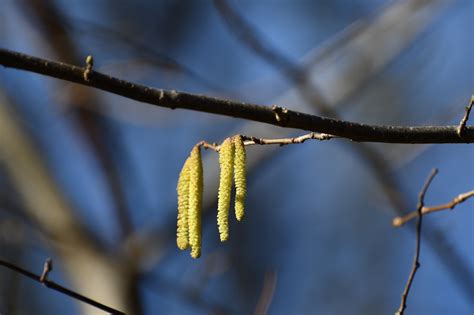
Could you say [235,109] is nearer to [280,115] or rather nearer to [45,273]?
[280,115]

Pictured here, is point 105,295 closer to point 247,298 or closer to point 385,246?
point 247,298

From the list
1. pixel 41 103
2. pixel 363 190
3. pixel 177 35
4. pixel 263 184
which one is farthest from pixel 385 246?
pixel 41 103

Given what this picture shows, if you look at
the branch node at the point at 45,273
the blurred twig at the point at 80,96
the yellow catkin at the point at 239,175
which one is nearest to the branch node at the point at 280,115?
the yellow catkin at the point at 239,175

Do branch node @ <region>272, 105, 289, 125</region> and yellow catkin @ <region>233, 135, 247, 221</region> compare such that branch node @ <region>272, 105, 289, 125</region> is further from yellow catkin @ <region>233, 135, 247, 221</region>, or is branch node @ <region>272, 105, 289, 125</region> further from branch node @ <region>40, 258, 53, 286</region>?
branch node @ <region>40, 258, 53, 286</region>

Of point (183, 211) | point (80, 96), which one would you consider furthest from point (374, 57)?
point (183, 211)

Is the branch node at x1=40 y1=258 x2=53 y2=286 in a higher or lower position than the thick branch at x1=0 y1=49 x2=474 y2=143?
lower

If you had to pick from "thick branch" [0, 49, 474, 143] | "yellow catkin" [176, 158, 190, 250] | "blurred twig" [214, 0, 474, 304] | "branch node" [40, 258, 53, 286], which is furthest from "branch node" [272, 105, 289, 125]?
"blurred twig" [214, 0, 474, 304]
